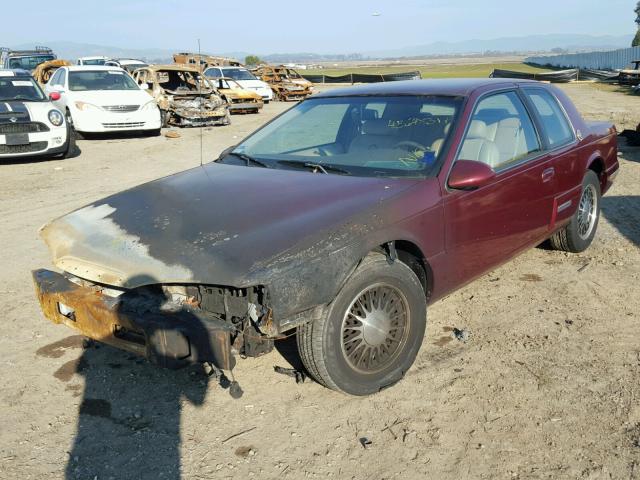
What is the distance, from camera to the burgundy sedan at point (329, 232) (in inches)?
107

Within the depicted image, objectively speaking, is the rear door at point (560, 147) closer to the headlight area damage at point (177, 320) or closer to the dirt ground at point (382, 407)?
the dirt ground at point (382, 407)

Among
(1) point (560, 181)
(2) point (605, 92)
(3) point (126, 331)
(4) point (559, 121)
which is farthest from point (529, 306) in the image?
(2) point (605, 92)

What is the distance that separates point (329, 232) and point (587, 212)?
3.46 meters

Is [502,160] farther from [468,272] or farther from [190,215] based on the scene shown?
[190,215]

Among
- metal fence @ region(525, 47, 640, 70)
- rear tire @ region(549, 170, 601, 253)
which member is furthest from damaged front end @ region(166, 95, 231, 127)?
metal fence @ region(525, 47, 640, 70)

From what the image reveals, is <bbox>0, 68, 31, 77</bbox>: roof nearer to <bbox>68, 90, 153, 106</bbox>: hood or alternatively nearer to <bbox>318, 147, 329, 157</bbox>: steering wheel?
<bbox>68, 90, 153, 106</bbox>: hood

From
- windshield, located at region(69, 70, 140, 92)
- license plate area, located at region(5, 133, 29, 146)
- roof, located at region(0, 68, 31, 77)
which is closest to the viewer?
license plate area, located at region(5, 133, 29, 146)

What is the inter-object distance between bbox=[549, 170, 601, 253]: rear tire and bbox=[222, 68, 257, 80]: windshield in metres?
20.0

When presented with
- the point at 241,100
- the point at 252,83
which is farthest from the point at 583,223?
the point at 252,83

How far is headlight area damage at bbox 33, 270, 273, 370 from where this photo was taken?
104 inches

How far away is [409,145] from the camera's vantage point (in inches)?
147

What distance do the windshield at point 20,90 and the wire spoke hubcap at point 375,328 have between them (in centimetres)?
999

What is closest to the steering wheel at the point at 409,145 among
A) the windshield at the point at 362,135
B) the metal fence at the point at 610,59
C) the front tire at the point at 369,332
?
the windshield at the point at 362,135

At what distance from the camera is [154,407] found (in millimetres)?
3121
